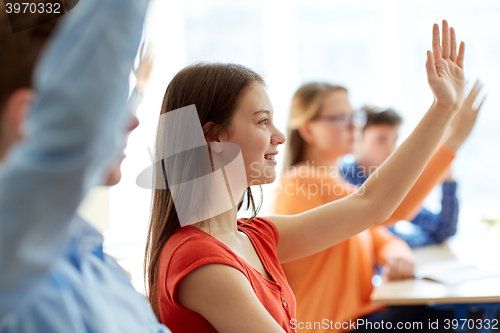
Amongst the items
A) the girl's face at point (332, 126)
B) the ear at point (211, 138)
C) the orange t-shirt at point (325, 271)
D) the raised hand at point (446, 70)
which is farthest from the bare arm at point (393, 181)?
the girl's face at point (332, 126)

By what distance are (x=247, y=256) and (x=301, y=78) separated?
3.33 metres

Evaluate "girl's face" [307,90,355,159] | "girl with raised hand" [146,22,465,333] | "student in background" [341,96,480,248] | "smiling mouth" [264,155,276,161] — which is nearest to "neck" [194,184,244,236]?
"girl with raised hand" [146,22,465,333]

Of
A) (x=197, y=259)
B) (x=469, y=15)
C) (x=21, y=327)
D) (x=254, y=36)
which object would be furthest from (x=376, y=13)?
(x=21, y=327)

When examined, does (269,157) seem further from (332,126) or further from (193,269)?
(332,126)

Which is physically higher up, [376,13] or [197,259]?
[376,13]

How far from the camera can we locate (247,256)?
3.11 ft

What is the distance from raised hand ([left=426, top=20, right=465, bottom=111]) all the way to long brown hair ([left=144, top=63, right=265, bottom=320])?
0.43 m

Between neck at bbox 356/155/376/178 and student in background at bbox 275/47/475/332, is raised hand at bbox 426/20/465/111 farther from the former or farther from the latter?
neck at bbox 356/155/376/178

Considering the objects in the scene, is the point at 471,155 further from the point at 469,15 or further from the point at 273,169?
the point at 273,169

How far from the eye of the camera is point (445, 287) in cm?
176

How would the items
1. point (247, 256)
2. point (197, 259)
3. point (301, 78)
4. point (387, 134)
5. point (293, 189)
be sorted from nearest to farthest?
point (197, 259)
point (247, 256)
point (293, 189)
point (387, 134)
point (301, 78)

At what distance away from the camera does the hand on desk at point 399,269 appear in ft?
6.19

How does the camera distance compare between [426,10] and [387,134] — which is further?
[426,10]

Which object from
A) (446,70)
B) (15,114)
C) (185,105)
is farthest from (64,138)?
(446,70)
